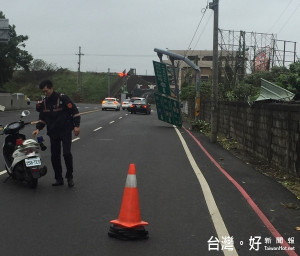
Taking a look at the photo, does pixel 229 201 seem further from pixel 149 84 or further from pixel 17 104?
pixel 149 84

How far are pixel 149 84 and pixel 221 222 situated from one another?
329 ft

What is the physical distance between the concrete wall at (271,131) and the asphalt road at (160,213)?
29.0 inches

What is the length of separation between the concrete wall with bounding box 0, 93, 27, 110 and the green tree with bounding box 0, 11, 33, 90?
881 centimetres

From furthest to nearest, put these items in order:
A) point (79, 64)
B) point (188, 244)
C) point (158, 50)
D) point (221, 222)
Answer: point (79, 64) < point (158, 50) < point (221, 222) < point (188, 244)

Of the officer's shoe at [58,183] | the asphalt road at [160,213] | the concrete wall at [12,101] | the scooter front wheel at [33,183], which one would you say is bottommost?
the asphalt road at [160,213]

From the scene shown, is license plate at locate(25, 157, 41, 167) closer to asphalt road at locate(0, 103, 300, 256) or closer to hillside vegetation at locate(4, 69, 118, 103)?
asphalt road at locate(0, 103, 300, 256)

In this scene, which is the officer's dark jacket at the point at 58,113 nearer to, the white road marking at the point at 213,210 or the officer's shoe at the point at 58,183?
the officer's shoe at the point at 58,183

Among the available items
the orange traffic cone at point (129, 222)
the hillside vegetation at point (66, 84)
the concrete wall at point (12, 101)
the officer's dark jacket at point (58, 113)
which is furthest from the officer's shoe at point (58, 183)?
the hillside vegetation at point (66, 84)

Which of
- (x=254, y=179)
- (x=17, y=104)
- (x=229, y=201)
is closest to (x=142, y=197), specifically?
(x=229, y=201)

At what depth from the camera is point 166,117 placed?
25281 mm

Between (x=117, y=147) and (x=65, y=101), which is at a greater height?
(x=65, y=101)

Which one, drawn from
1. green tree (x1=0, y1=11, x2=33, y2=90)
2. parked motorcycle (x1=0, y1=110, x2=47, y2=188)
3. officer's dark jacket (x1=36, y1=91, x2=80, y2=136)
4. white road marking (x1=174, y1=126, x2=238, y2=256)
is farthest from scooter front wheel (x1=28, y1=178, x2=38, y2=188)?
green tree (x1=0, y1=11, x2=33, y2=90)

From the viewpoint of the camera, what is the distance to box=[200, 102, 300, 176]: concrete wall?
899 cm

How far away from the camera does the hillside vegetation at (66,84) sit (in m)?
100
